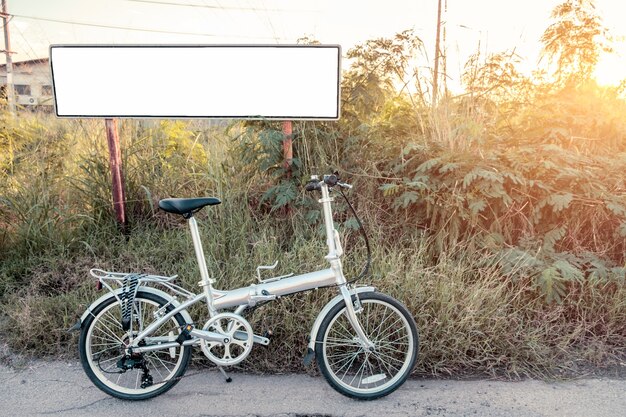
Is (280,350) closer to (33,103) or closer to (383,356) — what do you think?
(383,356)

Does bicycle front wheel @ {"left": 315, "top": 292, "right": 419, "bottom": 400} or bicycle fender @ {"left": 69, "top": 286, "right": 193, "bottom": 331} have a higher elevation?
bicycle fender @ {"left": 69, "top": 286, "right": 193, "bottom": 331}

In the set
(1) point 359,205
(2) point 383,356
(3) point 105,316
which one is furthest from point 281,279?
(1) point 359,205

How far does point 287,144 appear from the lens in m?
4.52

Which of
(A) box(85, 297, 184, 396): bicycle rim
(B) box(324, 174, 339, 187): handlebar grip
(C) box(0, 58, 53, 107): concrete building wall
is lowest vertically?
(A) box(85, 297, 184, 396): bicycle rim

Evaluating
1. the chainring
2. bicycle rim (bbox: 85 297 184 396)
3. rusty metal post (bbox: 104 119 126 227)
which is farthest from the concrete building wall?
the chainring

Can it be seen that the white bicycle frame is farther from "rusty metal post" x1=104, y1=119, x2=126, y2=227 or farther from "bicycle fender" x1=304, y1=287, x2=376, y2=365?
"rusty metal post" x1=104, y1=119, x2=126, y2=227

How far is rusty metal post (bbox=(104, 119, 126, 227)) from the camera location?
4.67m

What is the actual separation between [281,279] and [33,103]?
4.55 metres

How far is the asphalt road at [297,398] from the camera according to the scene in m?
2.84

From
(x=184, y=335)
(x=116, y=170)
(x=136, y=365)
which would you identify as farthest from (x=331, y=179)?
(x=116, y=170)

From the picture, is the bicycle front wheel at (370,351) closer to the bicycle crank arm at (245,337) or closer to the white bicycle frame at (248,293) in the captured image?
the white bicycle frame at (248,293)

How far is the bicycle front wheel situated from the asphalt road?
0.38 ft

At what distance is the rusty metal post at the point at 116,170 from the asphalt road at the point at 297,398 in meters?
1.88

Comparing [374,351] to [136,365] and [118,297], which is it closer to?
[136,365]
